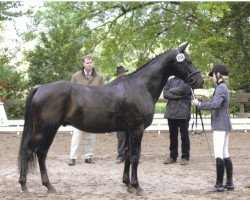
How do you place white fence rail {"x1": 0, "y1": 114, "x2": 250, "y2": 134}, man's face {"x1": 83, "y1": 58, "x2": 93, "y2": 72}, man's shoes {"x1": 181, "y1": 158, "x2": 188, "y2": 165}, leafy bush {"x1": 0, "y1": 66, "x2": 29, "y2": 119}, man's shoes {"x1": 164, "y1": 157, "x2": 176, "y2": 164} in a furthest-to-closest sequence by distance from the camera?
1. leafy bush {"x1": 0, "y1": 66, "x2": 29, "y2": 119}
2. white fence rail {"x1": 0, "y1": 114, "x2": 250, "y2": 134}
3. man's shoes {"x1": 164, "y1": 157, "x2": 176, "y2": 164}
4. man's shoes {"x1": 181, "y1": 158, "x2": 188, "y2": 165}
5. man's face {"x1": 83, "y1": 58, "x2": 93, "y2": 72}

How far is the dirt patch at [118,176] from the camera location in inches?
234

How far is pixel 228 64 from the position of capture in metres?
15.5

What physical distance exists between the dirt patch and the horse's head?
1481 millimetres

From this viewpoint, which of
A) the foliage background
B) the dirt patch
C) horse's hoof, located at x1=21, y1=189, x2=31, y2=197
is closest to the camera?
horse's hoof, located at x1=21, y1=189, x2=31, y2=197

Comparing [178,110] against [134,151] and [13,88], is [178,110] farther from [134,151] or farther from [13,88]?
[13,88]

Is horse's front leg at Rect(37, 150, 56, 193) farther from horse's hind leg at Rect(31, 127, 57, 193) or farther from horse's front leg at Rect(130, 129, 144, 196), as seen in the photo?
horse's front leg at Rect(130, 129, 144, 196)

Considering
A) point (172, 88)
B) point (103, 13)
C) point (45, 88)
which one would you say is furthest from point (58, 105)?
point (103, 13)


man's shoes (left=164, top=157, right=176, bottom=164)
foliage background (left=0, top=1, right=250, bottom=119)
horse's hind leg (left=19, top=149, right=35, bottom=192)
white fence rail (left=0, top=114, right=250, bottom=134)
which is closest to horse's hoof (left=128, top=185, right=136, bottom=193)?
horse's hind leg (left=19, top=149, right=35, bottom=192)

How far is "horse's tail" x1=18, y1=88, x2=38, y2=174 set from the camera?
19.7ft

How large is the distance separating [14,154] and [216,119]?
4940 mm

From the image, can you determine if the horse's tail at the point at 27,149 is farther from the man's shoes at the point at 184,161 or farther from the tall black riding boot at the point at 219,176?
the man's shoes at the point at 184,161

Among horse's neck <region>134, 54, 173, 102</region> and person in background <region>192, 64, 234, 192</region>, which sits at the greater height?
horse's neck <region>134, 54, 173, 102</region>

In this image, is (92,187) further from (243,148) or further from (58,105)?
(243,148)

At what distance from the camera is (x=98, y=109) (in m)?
6.07
